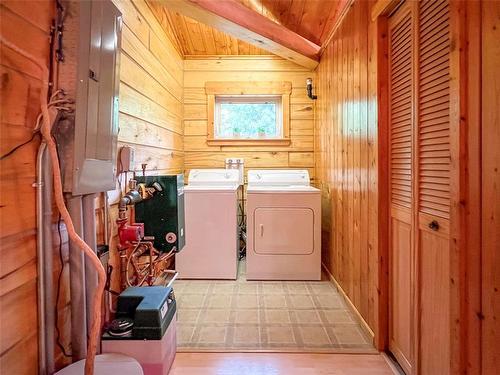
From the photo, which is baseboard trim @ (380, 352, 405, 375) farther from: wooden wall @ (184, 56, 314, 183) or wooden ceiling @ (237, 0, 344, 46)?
wooden ceiling @ (237, 0, 344, 46)

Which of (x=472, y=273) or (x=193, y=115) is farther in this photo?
(x=193, y=115)

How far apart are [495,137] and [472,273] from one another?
0.44 metres

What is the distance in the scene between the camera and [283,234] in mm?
2891

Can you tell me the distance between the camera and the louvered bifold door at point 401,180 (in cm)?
153

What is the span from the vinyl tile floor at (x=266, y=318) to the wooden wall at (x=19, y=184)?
0.96 metres

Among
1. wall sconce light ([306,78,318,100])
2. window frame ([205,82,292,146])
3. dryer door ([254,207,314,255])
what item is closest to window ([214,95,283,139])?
window frame ([205,82,292,146])

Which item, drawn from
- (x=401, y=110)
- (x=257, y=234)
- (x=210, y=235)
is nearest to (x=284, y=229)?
(x=257, y=234)

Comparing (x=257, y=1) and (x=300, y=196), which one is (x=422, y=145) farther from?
(x=257, y=1)

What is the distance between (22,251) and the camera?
104cm

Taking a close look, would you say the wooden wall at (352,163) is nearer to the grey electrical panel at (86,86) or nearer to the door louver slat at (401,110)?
the door louver slat at (401,110)

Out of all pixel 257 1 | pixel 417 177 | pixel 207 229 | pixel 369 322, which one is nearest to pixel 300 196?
pixel 207 229

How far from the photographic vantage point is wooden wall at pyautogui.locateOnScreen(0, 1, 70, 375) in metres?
0.96

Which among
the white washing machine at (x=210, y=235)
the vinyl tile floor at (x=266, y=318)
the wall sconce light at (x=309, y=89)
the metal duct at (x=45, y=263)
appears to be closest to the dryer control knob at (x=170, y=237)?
the vinyl tile floor at (x=266, y=318)

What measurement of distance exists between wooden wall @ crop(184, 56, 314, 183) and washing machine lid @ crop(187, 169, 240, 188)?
0.22 metres
